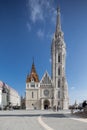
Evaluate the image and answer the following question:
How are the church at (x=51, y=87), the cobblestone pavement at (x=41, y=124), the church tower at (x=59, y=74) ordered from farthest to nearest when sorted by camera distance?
the church at (x=51, y=87)
the church tower at (x=59, y=74)
the cobblestone pavement at (x=41, y=124)

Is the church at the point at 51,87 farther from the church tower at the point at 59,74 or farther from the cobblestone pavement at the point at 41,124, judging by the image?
the cobblestone pavement at the point at 41,124

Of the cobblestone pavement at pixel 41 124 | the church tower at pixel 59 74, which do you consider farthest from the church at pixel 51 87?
the cobblestone pavement at pixel 41 124

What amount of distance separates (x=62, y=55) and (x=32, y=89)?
59.0 feet

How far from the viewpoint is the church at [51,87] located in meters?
122

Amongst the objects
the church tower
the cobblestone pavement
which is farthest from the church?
the cobblestone pavement

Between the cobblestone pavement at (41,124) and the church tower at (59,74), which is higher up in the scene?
the church tower at (59,74)

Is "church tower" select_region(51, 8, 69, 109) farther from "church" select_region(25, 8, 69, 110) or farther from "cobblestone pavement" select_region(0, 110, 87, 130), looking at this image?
"cobblestone pavement" select_region(0, 110, 87, 130)

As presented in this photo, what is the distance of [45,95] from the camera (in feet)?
407

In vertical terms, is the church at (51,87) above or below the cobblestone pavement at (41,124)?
above

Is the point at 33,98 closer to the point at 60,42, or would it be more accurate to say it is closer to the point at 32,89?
the point at 32,89

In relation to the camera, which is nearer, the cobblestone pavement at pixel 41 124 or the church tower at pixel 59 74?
the cobblestone pavement at pixel 41 124

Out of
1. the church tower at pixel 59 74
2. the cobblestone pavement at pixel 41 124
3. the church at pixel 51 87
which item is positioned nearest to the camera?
the cobblestone pavement at pixel 41 124

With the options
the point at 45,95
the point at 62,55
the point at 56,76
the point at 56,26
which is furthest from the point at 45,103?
Answer: the point at 56,26

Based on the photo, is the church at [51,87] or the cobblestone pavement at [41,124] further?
the church at [51,87]
